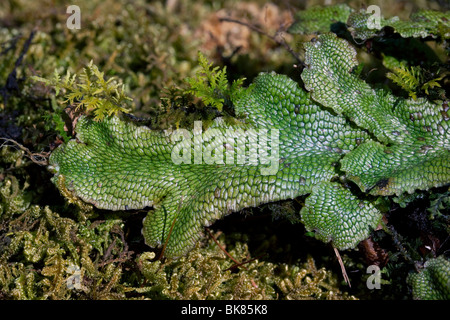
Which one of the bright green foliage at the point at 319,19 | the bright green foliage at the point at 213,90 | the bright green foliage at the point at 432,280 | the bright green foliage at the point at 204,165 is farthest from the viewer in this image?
the bright green foliage at the point at 319,19

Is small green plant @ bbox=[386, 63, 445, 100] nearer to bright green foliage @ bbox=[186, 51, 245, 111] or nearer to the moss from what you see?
the moss

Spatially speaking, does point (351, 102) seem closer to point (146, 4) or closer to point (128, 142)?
point (128, 142)

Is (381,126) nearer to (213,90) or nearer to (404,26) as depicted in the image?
(404,26)

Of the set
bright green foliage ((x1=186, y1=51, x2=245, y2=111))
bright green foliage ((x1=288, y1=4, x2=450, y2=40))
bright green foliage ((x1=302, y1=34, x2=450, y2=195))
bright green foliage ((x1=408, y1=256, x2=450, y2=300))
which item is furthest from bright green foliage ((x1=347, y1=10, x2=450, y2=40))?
bright green foliage ((x1=408, y1=256, x2=450, y2=300))

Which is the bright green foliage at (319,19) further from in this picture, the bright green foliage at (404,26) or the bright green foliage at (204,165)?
the bright green foliage at (204,165)

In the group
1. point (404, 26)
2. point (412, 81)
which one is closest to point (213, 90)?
point (412, 81)

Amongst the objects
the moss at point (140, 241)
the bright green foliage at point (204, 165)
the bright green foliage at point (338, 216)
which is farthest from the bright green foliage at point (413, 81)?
the bright green foliage at point (338, 216)
